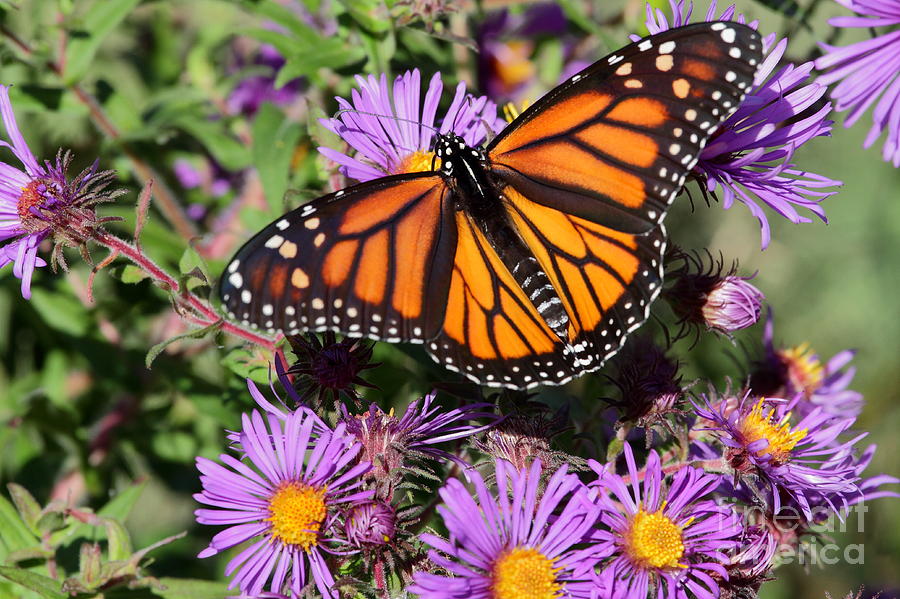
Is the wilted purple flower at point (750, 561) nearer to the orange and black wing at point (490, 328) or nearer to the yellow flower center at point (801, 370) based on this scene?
the orange and black wing at point (490, 328)

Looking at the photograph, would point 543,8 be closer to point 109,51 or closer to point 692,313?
point 109,51

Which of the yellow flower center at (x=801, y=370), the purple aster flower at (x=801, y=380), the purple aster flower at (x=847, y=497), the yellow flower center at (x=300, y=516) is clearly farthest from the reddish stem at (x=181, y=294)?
the yellow flower center at (x=801, y=370)

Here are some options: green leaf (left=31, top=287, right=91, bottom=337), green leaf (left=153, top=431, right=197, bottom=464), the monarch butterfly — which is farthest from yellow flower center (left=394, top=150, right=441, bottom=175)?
green leaf (left=153, top=431, right=197, bottom=464)

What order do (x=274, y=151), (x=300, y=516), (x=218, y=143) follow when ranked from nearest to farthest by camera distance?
(x=300, y=516)
(x=274, y=151)
(x=218, y=143)

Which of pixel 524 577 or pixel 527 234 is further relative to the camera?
pixel 527 234

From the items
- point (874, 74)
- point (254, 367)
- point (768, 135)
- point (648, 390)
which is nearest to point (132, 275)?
point (254, 367)

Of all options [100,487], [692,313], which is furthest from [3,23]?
[692,313]

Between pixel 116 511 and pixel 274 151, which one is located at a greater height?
pixel 274 151

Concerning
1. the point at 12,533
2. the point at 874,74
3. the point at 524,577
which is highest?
the point at 874,74

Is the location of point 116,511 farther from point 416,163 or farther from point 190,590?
point 416,163
